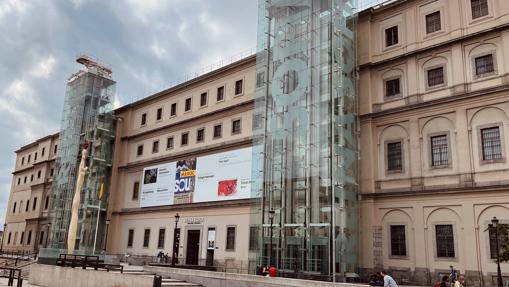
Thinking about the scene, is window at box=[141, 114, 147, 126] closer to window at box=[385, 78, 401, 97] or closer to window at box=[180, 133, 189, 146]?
window at box=[180, 133, 189, 146]

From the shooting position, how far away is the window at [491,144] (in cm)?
2350

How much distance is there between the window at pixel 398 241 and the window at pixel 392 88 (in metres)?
8.19

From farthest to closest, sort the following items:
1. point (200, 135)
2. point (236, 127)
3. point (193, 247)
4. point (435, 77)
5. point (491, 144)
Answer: point (200, 135)
point (193, 247)
point (236, 127)
point (435, 77)
point (491, 144)

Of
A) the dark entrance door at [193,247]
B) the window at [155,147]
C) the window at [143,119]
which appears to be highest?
the window at [143,119]

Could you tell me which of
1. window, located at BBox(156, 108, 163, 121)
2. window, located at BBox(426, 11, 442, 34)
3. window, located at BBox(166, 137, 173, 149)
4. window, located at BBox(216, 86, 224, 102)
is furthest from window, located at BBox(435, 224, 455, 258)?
window, located at BBox(156, 108, 163, 121)

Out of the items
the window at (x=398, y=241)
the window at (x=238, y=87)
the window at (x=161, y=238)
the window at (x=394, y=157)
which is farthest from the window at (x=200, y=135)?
the window at (x=398, y=241)

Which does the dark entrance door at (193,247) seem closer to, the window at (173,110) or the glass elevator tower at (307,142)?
the glass elevator tower at (307,142)

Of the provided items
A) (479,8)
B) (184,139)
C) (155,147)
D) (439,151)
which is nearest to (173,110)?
(184,139)

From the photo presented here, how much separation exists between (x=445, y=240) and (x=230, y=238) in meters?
16.8

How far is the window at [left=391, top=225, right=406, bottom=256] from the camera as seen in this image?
25828 millimetres

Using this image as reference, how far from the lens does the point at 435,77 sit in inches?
1049

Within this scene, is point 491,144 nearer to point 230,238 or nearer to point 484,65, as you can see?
point 484,65

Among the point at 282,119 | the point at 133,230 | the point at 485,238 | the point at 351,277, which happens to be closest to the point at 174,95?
the point at 133,230

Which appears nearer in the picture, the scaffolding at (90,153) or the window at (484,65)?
the window at (484,65)
